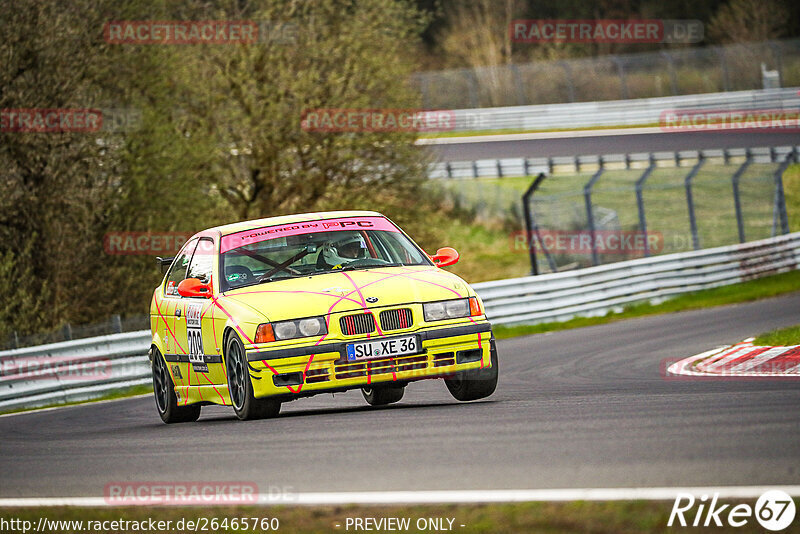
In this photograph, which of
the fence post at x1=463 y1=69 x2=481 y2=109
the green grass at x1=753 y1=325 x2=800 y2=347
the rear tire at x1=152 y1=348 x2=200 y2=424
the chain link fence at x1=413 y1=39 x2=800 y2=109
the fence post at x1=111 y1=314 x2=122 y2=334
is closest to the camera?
the rear tire at x1=152 y1=348 x2=200 y2=424

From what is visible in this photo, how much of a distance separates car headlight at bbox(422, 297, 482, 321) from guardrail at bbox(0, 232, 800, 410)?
24.3 ft

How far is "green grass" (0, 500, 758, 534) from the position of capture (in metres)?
4.57

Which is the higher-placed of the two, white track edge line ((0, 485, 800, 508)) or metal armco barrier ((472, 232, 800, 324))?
white track edge line ((0, 485, 800, 508))

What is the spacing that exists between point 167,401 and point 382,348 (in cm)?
251

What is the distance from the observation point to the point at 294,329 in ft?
28.2

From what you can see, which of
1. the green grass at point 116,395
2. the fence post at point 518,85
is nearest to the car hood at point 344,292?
the green grass at point 116,395

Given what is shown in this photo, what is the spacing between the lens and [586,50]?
66312 mm

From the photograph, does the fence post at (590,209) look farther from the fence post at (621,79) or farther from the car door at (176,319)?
the fence post at (621,79)

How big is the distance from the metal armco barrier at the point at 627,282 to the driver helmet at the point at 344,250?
31.9 feet

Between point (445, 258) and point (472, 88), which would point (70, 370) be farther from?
point (472, 88)

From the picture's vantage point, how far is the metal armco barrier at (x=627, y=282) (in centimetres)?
2050

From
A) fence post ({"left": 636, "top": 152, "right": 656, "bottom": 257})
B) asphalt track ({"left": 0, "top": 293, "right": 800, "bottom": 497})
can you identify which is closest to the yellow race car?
asphalt track ({"left": 0, "top": 293, "right": 800, "bottom": 497})

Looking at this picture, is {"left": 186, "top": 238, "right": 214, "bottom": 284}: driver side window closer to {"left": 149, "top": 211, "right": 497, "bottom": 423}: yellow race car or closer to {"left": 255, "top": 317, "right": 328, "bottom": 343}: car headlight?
{"left": 149, "top": 211, "right": 497, "bottom": 423}: yellow race car

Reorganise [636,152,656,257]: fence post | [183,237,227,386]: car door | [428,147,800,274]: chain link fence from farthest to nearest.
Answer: [428,147,800,274]: chain link fence → [636,152,656,257]: fence post → [183,237,227,386]: car door
